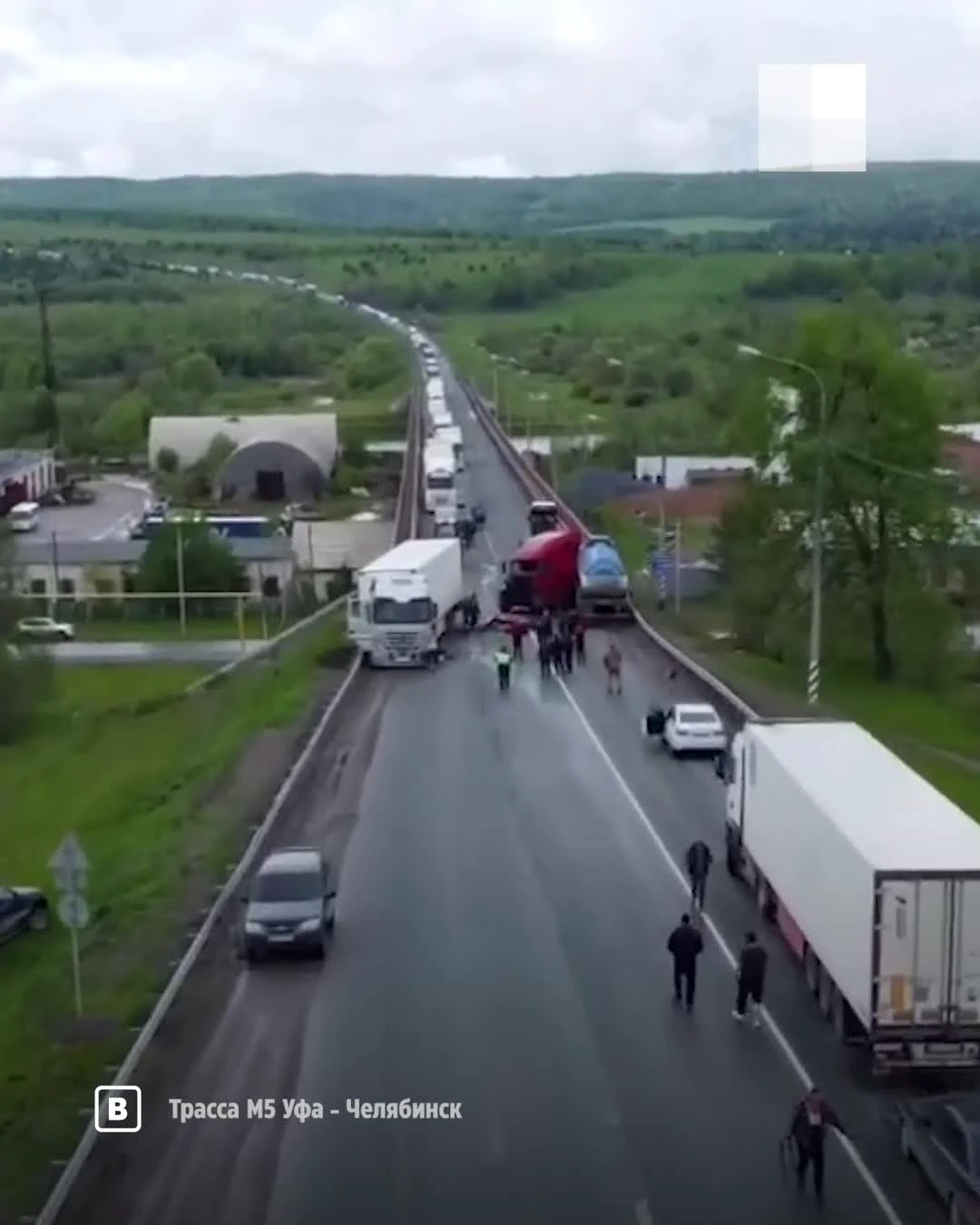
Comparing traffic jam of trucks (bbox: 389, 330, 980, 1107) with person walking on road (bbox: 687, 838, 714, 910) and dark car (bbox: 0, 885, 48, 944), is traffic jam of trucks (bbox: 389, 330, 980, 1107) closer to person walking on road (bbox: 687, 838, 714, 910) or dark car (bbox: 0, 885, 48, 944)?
person walking on road (bbox: 687, 838, 714, 910)

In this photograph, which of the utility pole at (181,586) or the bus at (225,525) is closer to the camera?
the utility pole at (181,586)

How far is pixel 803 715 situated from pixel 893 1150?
14860 mm

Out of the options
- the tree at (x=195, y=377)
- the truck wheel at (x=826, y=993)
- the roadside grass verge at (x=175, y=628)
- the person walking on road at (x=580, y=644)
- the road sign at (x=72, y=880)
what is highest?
the tree at (x=195, y=377)

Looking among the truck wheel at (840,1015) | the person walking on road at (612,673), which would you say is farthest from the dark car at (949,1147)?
the person walking on road at (612,673)

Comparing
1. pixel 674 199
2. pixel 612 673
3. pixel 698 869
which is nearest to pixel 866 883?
pixel 698 869

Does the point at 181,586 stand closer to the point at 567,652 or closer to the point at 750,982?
the point at 567,652

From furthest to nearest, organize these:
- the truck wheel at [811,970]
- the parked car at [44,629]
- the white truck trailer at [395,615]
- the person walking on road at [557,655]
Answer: the parked car at [44,629] → the white truck trailer at [395,615] → the person walking on road at [557,655] → the truck wheel at [811,970]

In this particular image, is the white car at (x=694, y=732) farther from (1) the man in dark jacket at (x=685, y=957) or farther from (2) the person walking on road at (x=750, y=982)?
(2) the person walking on road at (x=750, y=982)

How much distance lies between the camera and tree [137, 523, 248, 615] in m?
48.8

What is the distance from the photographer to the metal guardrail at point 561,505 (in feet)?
92.3

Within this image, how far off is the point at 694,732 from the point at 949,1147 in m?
14.1

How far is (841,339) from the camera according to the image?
36938 mm

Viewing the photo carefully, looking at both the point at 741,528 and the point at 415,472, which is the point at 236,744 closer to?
the point at 741,528

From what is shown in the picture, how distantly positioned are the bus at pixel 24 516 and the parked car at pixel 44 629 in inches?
596
